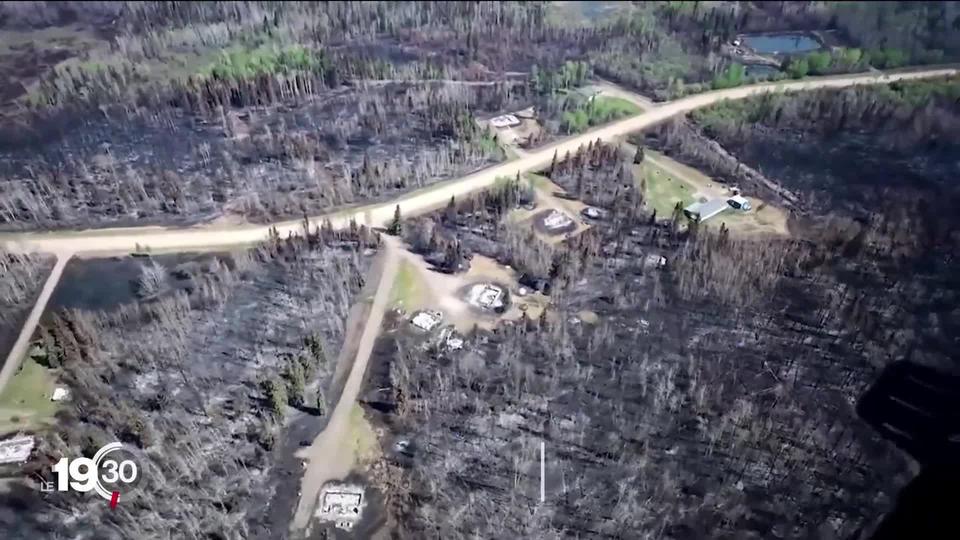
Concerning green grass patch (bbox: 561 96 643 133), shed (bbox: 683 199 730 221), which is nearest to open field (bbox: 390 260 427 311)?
shed (bbox: 683 199 730 221)

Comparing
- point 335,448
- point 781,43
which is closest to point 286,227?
point 335,448

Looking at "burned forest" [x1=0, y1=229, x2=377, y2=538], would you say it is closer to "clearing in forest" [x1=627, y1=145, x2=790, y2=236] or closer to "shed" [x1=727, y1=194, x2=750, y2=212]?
"clearing in forest" [x1=627, y1=145, x2=790, y2=236]

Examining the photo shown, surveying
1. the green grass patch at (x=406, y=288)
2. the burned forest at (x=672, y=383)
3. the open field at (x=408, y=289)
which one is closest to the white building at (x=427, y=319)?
the open field at (x=408, y=289)

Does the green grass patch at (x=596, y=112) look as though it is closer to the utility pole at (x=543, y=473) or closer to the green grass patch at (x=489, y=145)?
the green grass patch at (x=489, y=145)

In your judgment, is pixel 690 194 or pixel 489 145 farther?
pixel 489 145

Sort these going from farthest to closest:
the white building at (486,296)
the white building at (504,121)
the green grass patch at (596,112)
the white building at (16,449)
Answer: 1. the white building at (504,121)
2. the green grass patch at (596,112)
3. the white building at (486,296)
4. the white building at (16,449)

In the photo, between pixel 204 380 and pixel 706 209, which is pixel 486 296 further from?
pixel 706 209
